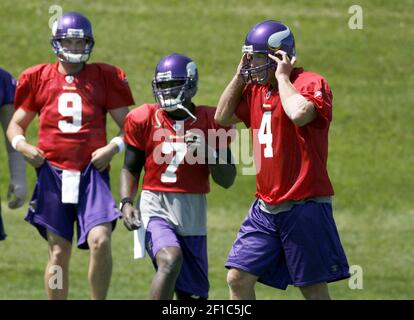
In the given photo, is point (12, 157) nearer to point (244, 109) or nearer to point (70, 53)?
point (70, 53)

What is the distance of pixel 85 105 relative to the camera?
994 centimetres

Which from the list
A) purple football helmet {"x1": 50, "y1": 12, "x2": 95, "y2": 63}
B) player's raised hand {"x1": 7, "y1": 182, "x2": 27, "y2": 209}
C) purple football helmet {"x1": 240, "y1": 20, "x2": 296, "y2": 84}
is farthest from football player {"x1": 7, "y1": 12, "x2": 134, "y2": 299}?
purple football helmet {"x1": 240, "y1": 20, "x2": 296, "y2": 84}

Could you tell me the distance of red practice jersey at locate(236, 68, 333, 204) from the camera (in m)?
8.06

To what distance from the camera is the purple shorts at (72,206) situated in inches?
384

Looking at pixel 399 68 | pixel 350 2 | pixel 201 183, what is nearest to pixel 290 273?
pixel 201 183

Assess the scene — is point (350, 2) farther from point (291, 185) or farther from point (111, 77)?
point (291, 185)

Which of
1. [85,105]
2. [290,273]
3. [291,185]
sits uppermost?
[85,105]

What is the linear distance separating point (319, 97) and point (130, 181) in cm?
184

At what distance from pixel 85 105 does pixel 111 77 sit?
332 millimetres

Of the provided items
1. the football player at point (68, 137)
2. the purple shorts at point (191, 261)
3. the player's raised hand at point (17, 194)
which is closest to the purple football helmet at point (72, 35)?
the football player at point (68, 137)

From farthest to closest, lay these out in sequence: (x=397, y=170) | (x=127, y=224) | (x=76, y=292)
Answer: (x=397, y=170), (x=76, y=292), (x=127, y=224)

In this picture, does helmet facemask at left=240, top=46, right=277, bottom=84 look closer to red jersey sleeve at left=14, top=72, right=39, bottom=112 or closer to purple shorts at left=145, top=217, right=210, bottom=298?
purple shorts at left=145, top=217, right=210, bottom=298

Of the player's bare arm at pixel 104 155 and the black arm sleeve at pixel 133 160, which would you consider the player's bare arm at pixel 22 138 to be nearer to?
the player's bare arm at pixel 104 155

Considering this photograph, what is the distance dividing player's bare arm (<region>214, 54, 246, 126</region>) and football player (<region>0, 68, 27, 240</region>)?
2.12 m
